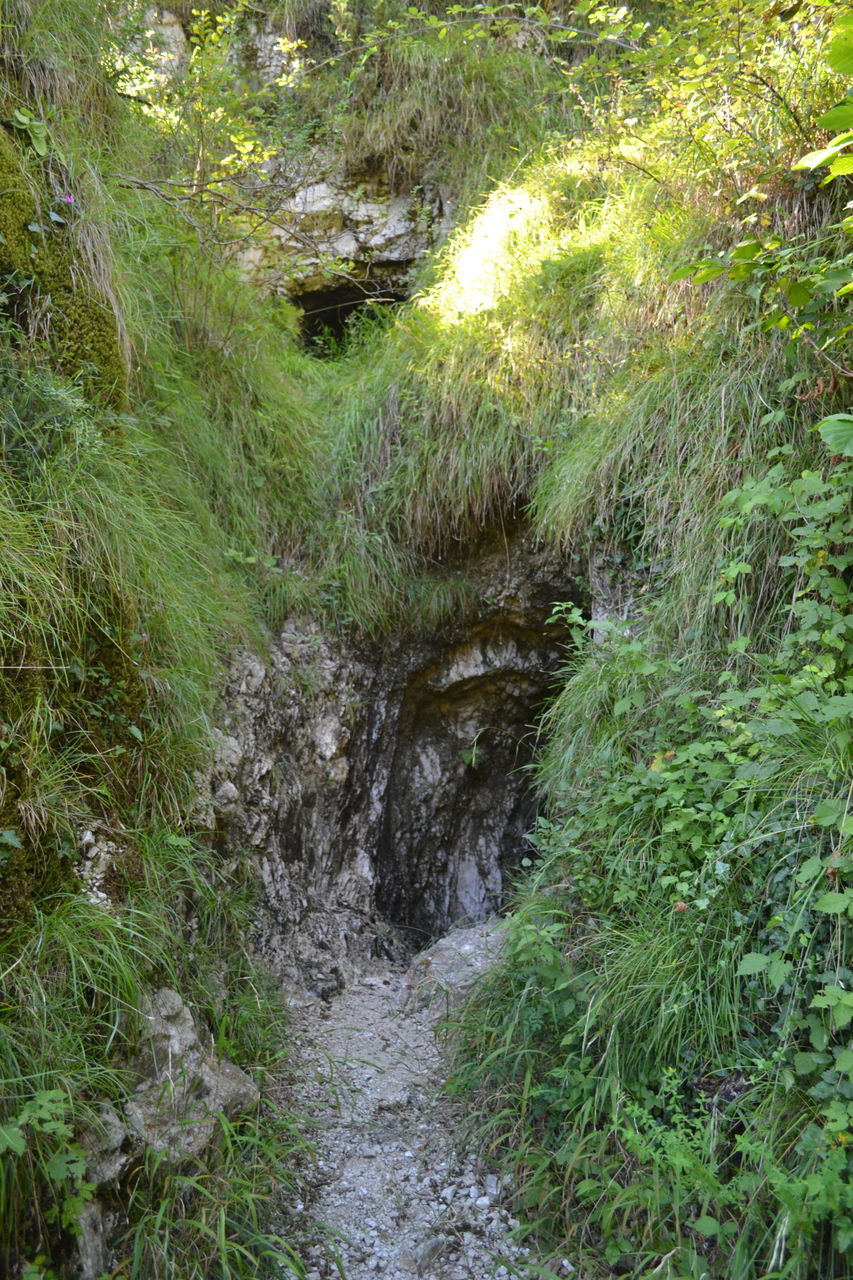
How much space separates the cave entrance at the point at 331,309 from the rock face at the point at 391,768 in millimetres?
2709

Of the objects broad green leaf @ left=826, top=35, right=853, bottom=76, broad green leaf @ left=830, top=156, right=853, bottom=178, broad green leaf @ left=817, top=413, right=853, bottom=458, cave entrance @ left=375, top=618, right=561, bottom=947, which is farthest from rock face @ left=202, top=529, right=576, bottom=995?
broad green leaf @ left=826, top=35, right=853, bottom=76

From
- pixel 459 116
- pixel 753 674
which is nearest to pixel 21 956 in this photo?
pixel 753 674

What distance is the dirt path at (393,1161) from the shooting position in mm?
2475

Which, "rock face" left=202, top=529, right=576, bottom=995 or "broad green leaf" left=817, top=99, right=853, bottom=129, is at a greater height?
"broad green leaf" left=817, top=99, right=853, bottom=129

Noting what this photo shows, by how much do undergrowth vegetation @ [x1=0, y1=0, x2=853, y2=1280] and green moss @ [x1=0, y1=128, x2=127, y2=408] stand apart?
2 cm

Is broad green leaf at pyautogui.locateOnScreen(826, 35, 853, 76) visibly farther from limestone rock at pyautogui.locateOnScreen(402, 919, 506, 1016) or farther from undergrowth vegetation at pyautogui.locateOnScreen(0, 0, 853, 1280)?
limestone rock at pyautogui.locateOnScreen(402, 919, 506, 1016)

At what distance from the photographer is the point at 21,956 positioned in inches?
84.7

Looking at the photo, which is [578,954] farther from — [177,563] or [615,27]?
[615,27]

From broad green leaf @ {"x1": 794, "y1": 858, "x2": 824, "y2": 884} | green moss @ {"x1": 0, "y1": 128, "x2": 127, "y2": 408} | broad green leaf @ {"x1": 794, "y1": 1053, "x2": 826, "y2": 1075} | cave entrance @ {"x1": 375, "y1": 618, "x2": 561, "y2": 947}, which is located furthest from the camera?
cave entrance @ {"x1": 375, "y1": 618, "x2": 561, "y2": 947}

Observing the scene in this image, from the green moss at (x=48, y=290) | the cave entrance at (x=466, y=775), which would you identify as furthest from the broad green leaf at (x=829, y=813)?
the green moss at (x=48, y=290)

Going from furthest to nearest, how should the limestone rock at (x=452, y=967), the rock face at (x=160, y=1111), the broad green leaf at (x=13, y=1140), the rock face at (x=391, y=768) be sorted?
the rock face at (x=391, y=768), the limestone rock at (x=452, y=967), the rock face at (x=160, y=1111), the broad green leaf at (x=13, y=1140)

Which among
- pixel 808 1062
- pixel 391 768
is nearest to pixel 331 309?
pixel 391 768

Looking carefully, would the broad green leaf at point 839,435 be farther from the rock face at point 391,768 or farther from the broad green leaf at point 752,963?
the rock face at point 391,768

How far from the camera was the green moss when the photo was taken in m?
3.13
